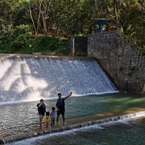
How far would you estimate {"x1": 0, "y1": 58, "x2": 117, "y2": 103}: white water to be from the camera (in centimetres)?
1501

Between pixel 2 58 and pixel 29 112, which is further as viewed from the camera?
pixel 2 58

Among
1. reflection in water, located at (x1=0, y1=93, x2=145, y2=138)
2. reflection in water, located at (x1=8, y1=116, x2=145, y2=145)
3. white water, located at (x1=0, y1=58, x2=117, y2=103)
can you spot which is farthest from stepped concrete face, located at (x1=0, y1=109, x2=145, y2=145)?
white water, located at (x1=0, y1=58, x2=117, y2=103)

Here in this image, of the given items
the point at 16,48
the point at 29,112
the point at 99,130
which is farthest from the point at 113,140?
the point at 16,48

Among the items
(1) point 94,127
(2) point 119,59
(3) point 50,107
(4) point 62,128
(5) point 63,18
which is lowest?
(3) point 50,107

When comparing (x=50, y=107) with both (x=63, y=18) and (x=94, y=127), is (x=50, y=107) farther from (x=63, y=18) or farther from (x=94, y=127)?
(x=63, y=18)

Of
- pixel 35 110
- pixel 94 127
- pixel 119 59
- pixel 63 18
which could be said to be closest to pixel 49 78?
pixel 35 110

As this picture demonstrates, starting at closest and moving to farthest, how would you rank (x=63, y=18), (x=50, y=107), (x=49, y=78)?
(x=50, y=107) < (x=49, y=78) < (x=63, y=18)

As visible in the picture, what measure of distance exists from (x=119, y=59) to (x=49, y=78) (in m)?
5.49

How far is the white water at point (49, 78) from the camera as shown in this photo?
49.2 feet

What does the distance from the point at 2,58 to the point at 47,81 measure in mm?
2888

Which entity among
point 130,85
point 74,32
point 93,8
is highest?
point 93,8

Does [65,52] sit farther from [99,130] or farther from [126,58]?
[99,130]

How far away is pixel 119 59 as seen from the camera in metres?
19.7

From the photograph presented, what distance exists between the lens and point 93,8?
77.8 feet
